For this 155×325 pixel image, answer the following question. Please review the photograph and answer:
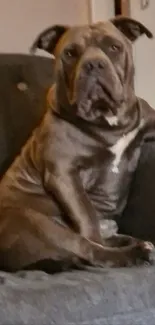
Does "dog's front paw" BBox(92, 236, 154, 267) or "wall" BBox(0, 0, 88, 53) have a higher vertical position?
"wall" BBox(0, 0, 88, 53)

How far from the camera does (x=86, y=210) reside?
5.82 ft

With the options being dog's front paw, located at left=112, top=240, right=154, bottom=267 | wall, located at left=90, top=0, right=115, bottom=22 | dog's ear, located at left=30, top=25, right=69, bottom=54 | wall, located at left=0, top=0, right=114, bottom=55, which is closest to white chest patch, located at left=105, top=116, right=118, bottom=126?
dog's ear, located at left=30, top=25, right=69, bottom=54

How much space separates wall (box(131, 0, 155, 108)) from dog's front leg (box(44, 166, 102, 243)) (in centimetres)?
114

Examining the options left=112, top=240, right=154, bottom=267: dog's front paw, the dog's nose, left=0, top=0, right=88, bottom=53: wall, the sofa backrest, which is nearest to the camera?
left=112, top=240, right=154, bottom=267: dog's front paw

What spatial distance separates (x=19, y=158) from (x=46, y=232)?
0.31 metres

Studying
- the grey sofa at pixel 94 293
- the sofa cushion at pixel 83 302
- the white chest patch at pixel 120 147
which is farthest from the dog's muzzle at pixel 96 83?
the sofa cushion at pixel 83 302

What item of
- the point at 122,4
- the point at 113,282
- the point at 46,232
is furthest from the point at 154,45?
the point at 113,282

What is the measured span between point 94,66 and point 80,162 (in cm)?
25

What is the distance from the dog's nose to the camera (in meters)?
1.70

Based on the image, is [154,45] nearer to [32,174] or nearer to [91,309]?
[32,174]

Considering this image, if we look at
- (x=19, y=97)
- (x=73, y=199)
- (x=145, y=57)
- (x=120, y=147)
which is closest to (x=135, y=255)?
(x=73, y=199)

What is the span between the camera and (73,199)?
69.1 inches

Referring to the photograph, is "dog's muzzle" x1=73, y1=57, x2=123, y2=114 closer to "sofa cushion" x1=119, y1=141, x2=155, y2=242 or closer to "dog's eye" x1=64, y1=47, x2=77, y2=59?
"dog's eye" x1=64, y1=47, x2=77, y2=59

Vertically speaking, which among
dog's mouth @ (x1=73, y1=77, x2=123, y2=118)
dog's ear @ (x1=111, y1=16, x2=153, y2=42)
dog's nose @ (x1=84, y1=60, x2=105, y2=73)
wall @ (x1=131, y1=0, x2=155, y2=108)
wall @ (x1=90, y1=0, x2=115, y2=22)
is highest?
dog's ear @ (x1=111, y1=16, x2=153, y2=42)
